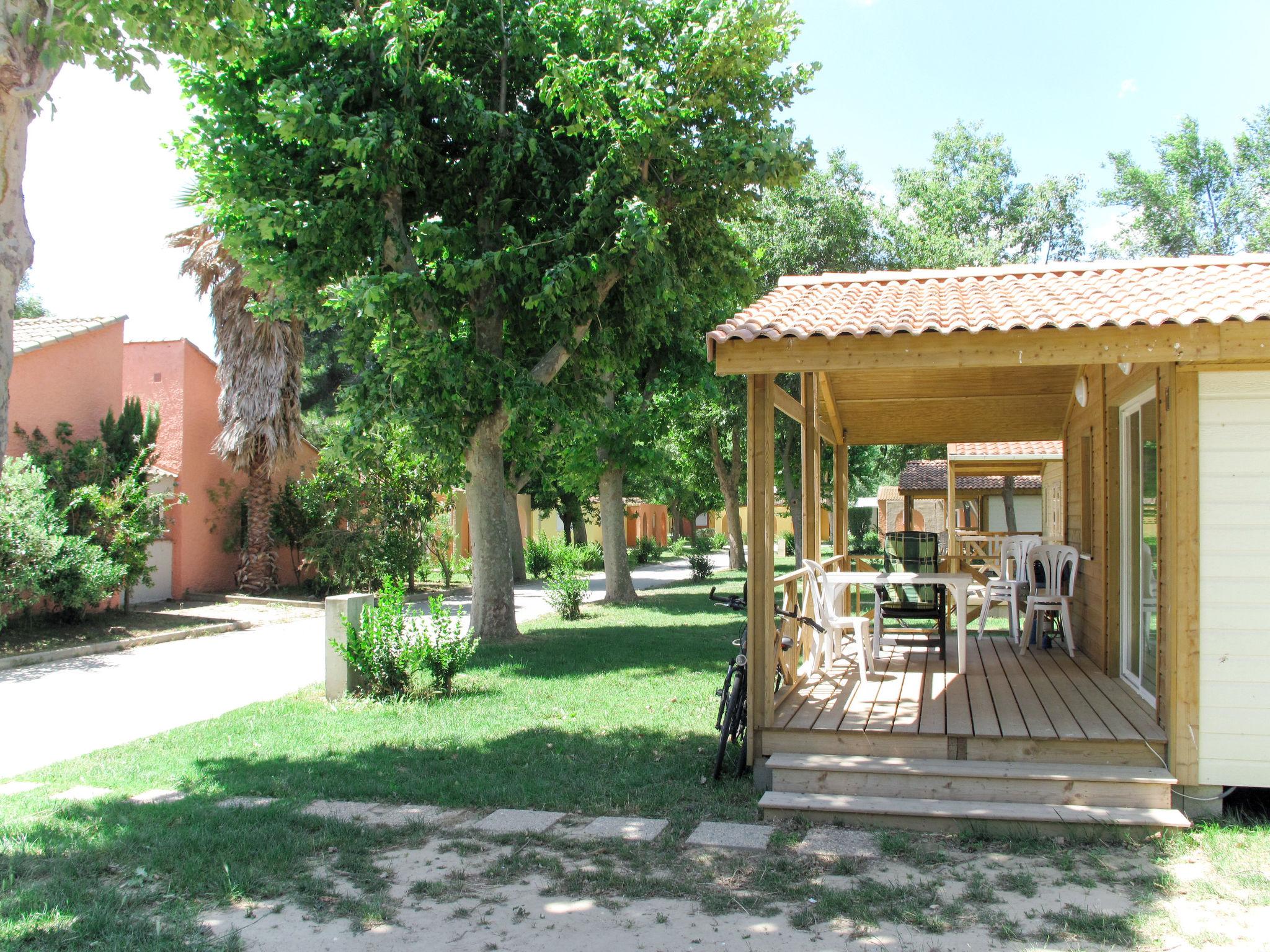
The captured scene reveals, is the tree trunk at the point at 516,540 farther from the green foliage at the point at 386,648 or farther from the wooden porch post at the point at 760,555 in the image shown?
the wooden porch post at the point at 760,555

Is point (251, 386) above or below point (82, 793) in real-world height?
above

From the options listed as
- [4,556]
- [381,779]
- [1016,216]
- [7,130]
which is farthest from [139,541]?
[1016,216]

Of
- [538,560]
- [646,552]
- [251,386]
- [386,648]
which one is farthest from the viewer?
[646,552]

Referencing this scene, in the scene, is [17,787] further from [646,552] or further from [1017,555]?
[646,552]

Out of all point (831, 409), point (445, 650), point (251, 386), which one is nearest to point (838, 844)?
point (445, 650)

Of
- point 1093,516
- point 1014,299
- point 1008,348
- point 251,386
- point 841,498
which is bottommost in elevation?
point 1093,516

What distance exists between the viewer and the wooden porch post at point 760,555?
6129 millimetres

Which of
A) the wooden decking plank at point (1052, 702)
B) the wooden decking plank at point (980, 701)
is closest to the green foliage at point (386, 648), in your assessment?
the wooden decking plank at point (980, 701)

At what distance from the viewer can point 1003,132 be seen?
3441 cm

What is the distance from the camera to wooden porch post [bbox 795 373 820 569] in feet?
28.6

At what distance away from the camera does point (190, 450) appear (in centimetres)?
1938

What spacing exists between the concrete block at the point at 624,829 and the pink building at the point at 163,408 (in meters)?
13.6

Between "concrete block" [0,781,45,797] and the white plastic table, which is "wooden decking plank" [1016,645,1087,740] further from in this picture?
"concrete block" [0,781,45,797]

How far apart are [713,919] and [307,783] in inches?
130
